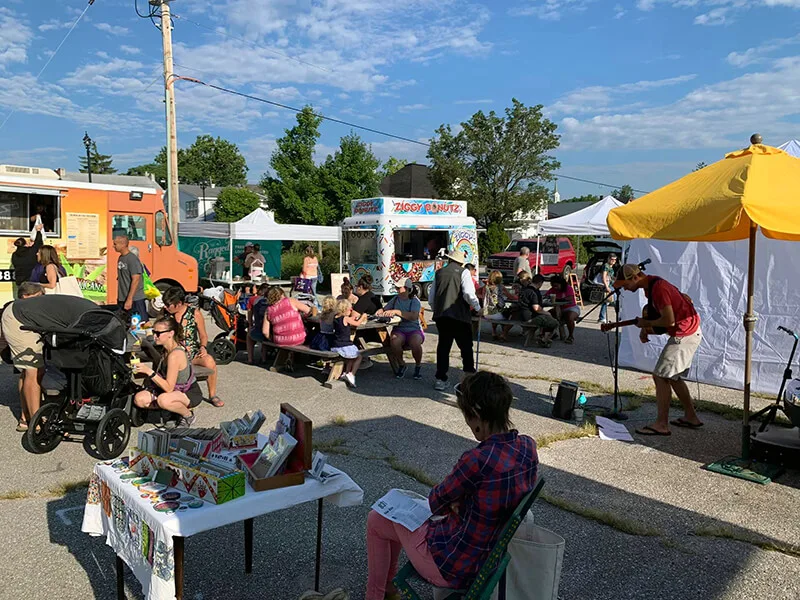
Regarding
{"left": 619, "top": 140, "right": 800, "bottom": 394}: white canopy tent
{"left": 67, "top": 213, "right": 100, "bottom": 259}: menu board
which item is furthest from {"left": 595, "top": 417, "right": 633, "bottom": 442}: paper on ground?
{"left": 67, "top": 213, "right": 100, "bottom": 259}: menu board

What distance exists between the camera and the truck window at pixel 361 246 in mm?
17156

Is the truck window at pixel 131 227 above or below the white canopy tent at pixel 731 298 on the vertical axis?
above

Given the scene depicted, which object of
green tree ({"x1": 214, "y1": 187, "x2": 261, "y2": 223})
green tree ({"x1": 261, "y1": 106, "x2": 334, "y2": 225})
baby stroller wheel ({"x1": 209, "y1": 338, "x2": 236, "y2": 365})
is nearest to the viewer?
baby stroller wheel ({"x1": 209, "y1": 338, "x2": 236, "y2": 365})

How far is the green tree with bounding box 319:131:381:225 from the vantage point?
31.4 metres

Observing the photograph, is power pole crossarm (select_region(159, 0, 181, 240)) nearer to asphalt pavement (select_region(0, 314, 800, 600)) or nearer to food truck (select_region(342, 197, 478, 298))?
food truck (select_region(342, 197, 478, 298))

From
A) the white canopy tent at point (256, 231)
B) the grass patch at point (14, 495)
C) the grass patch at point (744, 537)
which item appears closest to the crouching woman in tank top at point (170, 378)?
the grass patch at point (14, 495)

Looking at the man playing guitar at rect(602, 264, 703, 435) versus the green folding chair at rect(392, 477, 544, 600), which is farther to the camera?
the man playing guitar at rect(602, 264, 703, 435)

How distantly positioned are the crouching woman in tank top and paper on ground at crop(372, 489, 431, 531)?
3.24 m

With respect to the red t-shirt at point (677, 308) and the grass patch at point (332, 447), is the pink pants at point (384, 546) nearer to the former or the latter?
the grass patch at point (332, 447)

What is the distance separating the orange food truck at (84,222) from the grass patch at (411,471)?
7.99 m

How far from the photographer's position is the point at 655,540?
392 cm

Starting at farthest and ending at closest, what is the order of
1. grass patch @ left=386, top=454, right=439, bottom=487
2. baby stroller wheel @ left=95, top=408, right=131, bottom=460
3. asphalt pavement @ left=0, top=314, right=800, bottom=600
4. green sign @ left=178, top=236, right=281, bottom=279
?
1. green sign @ left=178, top=236, right=281, bottom=279
2. baby stroller wheel @ left=95, top=408, right=131, bottom=460
3. grass patch @ left=386, top=454, right=439, bottom=487
4. asphalt pavement @ left=0, top=314, right=800, bottom=600

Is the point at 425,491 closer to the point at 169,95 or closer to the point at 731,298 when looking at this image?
the point at 731,298

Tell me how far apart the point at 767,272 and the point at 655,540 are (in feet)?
17.3
